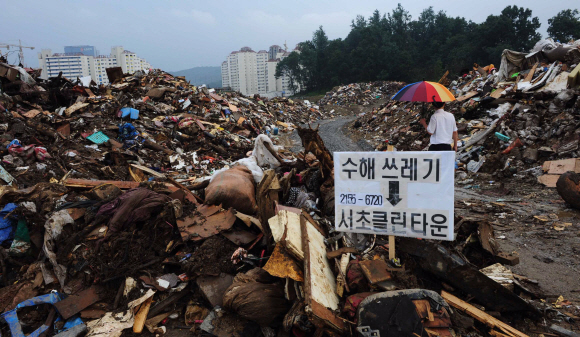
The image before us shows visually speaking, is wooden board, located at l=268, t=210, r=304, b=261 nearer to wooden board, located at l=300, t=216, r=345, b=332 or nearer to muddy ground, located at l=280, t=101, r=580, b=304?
wooden board, located at l=300, t=216, r=345, b=332

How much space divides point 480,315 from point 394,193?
1094 millimetres

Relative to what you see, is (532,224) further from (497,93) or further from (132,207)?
(497,93)

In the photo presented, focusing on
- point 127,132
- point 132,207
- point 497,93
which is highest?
point 497,93

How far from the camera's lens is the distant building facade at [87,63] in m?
65.6

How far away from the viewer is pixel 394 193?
2670mm

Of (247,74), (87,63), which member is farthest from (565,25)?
(87,63)

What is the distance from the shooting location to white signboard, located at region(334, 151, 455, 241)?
254 cm

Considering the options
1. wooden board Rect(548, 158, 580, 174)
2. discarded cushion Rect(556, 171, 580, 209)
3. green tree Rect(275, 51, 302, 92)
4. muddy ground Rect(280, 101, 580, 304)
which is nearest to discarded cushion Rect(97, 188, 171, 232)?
muddy ground Rect(280, 101, 580, 304)

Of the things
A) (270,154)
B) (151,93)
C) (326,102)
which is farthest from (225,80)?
(270,154)

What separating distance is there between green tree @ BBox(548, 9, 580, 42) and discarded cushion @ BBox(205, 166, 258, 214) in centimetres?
4298

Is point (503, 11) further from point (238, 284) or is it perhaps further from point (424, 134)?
point (238, 284)

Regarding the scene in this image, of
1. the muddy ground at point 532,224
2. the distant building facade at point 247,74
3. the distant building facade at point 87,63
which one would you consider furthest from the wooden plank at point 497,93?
the distant building facade at point 247,74

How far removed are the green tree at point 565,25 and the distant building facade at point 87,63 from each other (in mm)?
64650

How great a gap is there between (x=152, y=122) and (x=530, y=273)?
35.2ft
